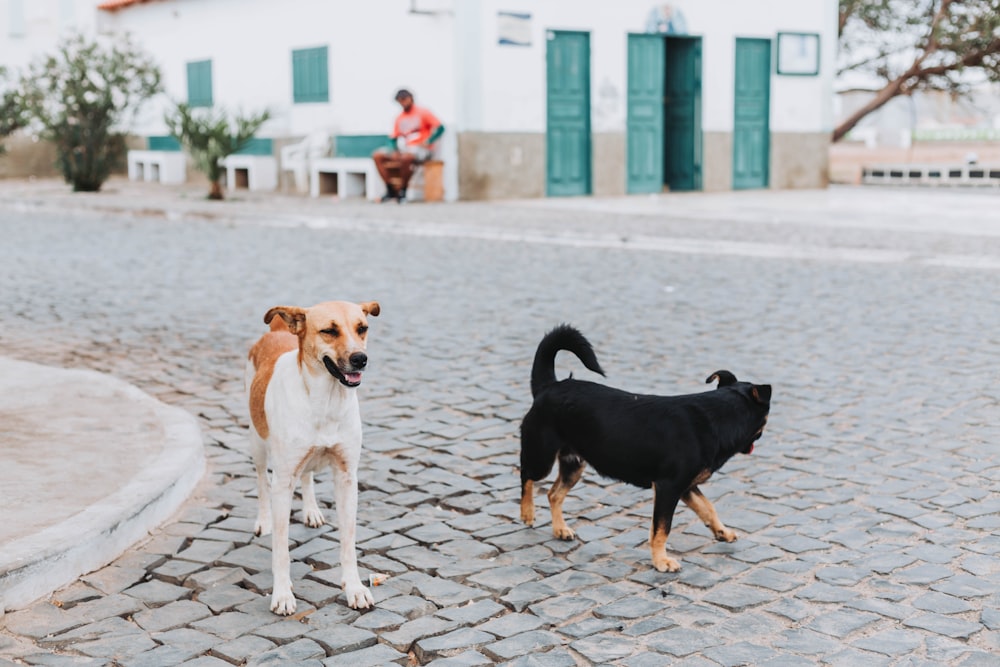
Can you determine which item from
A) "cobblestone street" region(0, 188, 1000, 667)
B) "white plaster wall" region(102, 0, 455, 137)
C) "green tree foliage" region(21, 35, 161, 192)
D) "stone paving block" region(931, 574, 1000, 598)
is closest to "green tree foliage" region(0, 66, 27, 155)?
"green tree foliage" region(21, 35, 161, 192)

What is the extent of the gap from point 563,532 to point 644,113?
1834 cm

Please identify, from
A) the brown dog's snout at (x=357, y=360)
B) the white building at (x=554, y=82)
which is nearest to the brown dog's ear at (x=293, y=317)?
the brown dog's snout at (x=357, y=360)

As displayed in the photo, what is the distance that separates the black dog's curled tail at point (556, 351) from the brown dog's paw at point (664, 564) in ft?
2.12

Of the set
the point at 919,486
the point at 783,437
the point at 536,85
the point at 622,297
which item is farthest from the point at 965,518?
the point at 536,85

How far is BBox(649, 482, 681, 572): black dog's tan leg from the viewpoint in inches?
151

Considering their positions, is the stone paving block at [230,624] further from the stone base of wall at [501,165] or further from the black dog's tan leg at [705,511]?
the stone base of wall at [501,165]

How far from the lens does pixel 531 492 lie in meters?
4.33

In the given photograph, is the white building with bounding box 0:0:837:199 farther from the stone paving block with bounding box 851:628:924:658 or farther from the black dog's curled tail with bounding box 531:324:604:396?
the stone paving block with bounding box 851:628:924:658

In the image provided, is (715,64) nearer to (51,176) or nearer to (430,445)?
(51,176)

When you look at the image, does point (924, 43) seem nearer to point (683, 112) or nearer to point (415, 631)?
point (683, 112)

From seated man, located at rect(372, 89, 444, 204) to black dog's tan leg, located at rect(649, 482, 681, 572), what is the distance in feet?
52.7

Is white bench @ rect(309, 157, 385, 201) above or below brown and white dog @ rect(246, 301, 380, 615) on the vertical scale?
above

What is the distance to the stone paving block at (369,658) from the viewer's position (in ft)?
10.7

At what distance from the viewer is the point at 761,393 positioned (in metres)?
3.97
